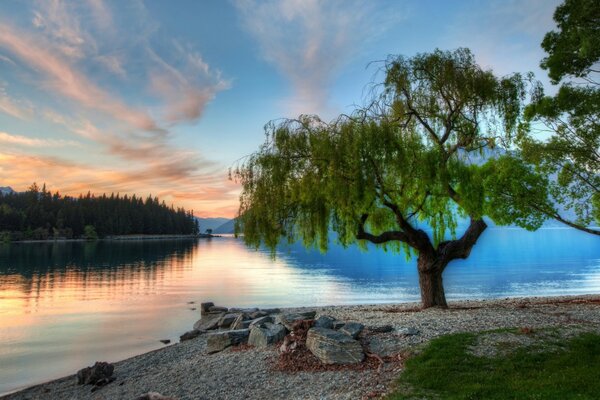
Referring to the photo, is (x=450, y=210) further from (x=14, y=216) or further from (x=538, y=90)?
(x=14, y=216)

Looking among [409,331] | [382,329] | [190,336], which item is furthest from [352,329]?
[190,336]

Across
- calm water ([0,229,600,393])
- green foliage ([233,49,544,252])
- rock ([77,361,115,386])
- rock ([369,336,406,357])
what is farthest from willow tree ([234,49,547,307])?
calm water ([0,229,600,393])

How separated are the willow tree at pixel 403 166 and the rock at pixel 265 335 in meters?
5.21

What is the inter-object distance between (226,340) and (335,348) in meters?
7.09

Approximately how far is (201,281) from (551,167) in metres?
55.3

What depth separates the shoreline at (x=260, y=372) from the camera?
12883mm

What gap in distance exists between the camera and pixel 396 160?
2141cm

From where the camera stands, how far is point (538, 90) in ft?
76.5

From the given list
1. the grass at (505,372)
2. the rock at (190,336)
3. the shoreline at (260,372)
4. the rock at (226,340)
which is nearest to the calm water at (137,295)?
the rock at (190,336)

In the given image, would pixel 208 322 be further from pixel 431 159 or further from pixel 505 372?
pixel 505 372

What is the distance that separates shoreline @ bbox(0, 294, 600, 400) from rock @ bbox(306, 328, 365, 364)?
74 cm

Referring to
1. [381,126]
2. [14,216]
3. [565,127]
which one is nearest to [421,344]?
[381,126]

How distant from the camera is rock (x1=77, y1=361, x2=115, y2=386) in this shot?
18.7 meters

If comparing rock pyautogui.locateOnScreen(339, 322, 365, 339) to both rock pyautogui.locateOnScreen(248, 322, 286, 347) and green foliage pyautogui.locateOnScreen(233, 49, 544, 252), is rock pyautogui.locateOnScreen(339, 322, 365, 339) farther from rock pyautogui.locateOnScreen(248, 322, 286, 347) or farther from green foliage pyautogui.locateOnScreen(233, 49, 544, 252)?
green foliage pyautogui.locateOnScreen(233, 49, 544, 252)
